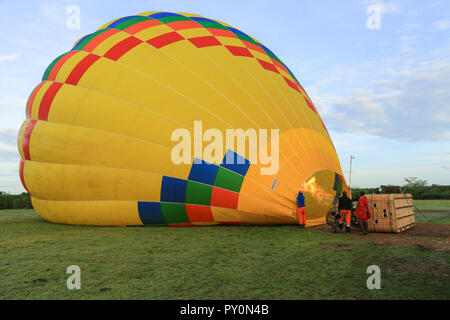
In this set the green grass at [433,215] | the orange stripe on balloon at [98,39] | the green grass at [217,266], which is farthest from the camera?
the green grass at [433,215]

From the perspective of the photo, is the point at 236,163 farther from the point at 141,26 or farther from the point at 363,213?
the point at 141,26

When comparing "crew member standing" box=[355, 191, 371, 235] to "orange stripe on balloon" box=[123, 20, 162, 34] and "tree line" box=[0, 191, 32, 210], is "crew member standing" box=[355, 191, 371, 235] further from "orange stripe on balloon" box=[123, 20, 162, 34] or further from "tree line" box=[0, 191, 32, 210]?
"tree line" box=[0, 191, 32, 210]

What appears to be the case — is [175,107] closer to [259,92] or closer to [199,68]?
[199,68]

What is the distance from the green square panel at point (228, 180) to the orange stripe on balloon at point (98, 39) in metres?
4.82

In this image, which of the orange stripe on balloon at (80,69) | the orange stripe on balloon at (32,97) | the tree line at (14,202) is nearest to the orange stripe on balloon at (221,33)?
the orange stripe on balloon at (80,69)

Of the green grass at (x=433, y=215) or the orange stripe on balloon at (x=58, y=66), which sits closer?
the orange stripe on balloon at (x=58, y=66)

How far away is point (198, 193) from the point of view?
6762 millimetres

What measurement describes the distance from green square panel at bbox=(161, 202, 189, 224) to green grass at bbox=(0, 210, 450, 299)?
2.06 ft

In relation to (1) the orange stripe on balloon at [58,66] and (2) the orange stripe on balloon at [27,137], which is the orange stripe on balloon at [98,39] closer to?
(1) the orange stripe on balloon at [58,66]

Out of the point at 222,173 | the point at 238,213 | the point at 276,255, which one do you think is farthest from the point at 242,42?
the point at 276,255

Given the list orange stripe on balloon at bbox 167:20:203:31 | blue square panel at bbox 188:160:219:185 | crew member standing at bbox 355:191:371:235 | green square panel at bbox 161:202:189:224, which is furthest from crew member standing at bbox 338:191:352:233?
orange stripe on balloon at bbox 167:20:203:31

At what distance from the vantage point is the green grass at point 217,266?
3184mm

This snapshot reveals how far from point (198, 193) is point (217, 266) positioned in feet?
9.14

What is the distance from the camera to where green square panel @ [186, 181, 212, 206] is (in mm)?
6727
